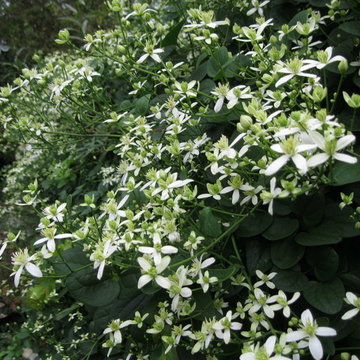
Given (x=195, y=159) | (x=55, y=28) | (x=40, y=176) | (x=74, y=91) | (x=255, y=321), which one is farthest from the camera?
(x=55, y=28)

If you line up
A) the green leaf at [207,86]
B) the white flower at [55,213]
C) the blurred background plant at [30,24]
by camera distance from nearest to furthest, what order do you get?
1. the white flower at [55,213]
2. the green leaf at [207,86]
3. the blurred background plant at [30,24]

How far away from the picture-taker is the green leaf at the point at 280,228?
91 cm

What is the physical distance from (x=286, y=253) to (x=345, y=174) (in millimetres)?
254

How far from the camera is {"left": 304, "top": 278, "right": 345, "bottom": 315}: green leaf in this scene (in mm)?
830

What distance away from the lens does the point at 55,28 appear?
5344 mm

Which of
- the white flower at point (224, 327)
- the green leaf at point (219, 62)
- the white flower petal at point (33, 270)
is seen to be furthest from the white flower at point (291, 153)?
the white flower petal at point (33, 270)

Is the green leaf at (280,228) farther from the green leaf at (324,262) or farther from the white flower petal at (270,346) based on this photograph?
the white flower petal at (270,346)

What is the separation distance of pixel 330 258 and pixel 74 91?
1.12 metres

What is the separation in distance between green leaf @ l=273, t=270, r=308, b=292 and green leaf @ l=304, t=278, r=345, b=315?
2 centimetres

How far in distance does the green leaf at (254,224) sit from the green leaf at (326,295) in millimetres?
174

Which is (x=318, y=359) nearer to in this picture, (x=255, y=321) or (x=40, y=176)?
(x=255, y=321)

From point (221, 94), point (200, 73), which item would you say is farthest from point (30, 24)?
point (221, 94)

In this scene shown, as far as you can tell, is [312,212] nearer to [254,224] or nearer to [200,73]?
[254,224]

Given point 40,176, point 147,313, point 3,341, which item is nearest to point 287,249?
point 147,313
